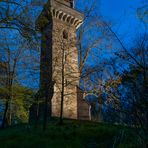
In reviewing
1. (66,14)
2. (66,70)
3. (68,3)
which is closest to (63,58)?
(66,70)

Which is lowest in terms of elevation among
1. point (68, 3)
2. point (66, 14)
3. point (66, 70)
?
point (66, 70)

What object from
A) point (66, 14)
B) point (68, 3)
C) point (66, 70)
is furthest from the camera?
point (68, 3)

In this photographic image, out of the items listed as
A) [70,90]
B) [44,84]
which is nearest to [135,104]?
[44,84]

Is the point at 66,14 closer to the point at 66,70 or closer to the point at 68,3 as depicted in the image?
the point at 68,3

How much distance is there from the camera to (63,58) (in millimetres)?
25344

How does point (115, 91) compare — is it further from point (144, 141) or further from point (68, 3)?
point (68, 3)

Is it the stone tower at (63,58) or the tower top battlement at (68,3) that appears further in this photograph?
the tower top battlement at (68,3)

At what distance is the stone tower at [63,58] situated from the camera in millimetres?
25425

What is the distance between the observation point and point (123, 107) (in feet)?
20.8

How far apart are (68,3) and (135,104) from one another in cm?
3144

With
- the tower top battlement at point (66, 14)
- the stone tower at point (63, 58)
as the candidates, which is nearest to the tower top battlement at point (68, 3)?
the stone tower at point (63, 58)

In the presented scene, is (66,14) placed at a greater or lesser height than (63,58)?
greater

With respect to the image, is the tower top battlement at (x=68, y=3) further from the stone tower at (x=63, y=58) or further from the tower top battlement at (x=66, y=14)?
the tower top battlement at (x=66, y=14)

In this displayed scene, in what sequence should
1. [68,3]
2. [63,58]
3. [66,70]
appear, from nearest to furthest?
[63,58] → [66,70] → [68,3]
